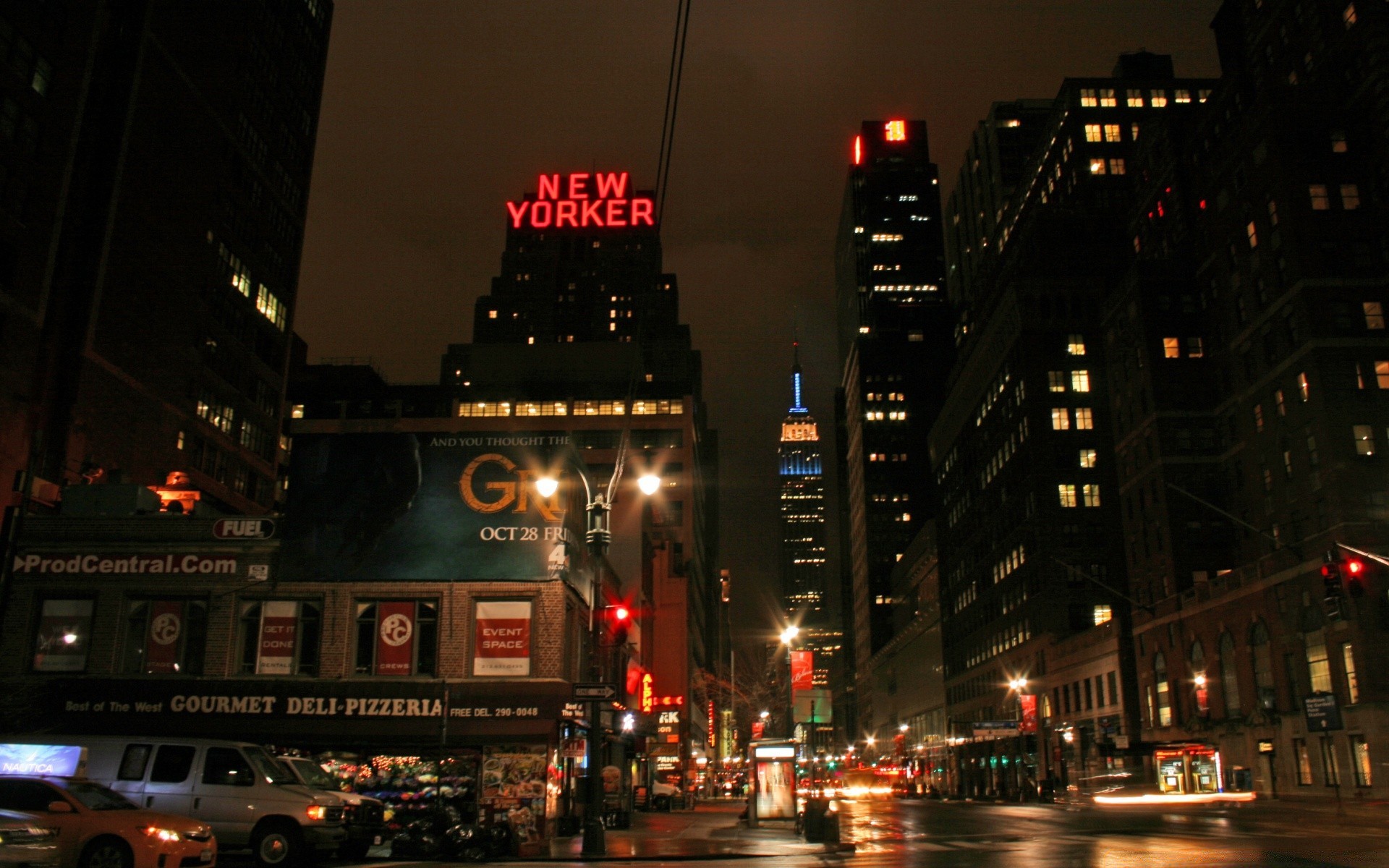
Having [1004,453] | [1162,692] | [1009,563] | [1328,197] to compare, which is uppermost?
[1328,197]

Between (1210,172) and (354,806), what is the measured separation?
73.6 metres

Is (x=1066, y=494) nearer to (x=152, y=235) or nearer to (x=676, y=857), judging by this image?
(x=152, y=235)

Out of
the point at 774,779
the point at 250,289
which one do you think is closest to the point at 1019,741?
the point at 774,779

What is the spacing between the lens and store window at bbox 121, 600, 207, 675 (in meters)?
31.1

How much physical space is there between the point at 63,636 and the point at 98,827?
1998cm

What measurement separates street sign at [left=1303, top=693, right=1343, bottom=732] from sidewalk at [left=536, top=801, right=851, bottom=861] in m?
25.0

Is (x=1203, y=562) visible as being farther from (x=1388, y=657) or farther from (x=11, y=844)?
(x=11, y=844)

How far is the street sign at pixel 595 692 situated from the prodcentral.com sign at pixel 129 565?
13.7 meters

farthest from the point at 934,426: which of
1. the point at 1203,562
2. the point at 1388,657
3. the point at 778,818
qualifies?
the point at 778,818

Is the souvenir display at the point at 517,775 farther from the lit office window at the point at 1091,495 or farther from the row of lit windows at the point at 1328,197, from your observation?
the lit office window at the point at 1091,495

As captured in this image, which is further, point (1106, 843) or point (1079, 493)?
point (1079, 493)

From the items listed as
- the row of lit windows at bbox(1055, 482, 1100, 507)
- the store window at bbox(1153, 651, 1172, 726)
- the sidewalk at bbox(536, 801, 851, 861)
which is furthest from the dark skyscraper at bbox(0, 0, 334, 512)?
the row of lit windows at bbox(1055, 482, 1100, 507)

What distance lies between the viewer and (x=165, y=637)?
31312 mm

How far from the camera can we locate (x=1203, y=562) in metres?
75.6
